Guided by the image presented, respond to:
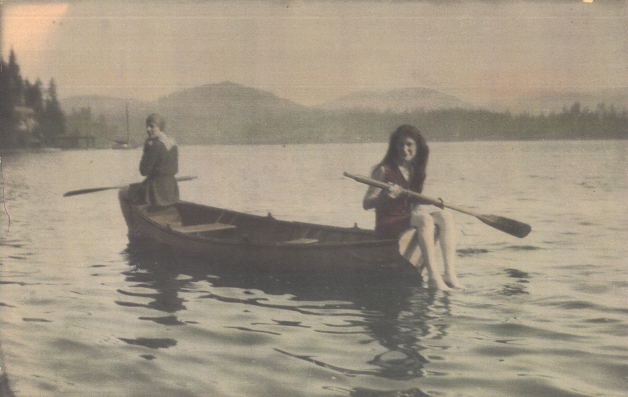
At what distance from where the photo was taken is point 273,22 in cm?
444

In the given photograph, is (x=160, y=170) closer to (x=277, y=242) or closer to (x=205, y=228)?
(x=205, y=228)

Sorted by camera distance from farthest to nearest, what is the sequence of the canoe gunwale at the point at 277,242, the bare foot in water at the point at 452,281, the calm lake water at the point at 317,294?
the bare foot in water at the point at 452,281
the canoe gunwale at the point at 277,242
the calm lake water at the point at 317,294

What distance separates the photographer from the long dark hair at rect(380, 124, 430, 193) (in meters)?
4.29

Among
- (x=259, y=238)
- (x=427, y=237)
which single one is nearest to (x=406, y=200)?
(x=427, y=237)

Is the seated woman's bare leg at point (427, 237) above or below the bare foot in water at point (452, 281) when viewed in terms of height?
above

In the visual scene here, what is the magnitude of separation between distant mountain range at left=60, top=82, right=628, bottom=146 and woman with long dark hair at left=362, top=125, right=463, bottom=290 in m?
0.41

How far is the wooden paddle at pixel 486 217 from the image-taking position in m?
4.20

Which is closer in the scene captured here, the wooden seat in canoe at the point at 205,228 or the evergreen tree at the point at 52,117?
the evergreen tree at the point at 52,117

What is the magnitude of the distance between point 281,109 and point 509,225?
2.06 m

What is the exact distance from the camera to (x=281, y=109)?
4773 millimetres

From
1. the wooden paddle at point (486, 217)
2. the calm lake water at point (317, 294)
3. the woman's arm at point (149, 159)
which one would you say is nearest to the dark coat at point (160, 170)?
the woman's arm at point (149, 159)

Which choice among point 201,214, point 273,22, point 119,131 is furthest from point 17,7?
point 201,214

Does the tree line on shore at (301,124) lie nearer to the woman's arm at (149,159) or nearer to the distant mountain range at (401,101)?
the distant mountain range at (401,101)

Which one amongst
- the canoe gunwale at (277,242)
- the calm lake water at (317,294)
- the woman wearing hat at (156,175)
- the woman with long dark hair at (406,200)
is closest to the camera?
the calm lake water at (317,294)
